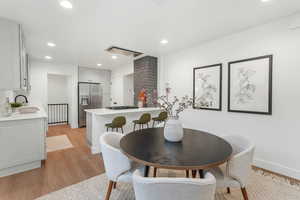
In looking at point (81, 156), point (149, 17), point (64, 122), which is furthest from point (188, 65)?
point (64, 122)

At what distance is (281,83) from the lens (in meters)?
2.27

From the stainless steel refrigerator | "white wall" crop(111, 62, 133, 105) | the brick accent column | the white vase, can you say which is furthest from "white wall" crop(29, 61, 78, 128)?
the white vase

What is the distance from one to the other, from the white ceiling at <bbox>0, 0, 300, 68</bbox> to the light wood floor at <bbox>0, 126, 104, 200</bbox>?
8.24ft

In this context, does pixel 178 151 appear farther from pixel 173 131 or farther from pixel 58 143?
pixel 58 143

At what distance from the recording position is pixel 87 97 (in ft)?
19.0

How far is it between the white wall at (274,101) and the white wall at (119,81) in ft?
10.8

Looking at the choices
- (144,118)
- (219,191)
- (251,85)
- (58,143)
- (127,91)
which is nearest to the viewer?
(219,191)

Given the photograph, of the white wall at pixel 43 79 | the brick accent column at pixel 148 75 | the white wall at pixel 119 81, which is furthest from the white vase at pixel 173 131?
the white wall at pixel 43 79

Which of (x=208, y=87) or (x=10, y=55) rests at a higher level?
(x=10, y=55)

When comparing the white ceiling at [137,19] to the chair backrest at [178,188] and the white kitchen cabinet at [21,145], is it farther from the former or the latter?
the chair backrest at [178,188]

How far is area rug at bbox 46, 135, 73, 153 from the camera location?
338 cm

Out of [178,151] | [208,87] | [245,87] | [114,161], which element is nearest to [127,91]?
[208,87]

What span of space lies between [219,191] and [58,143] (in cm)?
384

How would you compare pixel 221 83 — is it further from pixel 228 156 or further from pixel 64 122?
pixel 64 122
